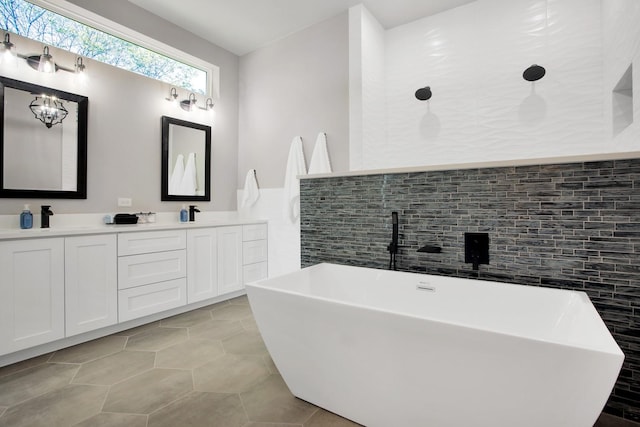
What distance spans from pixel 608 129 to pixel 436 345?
250 centimetres

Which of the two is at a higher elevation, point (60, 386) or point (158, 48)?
point (158, 48)

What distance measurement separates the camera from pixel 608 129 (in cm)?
233

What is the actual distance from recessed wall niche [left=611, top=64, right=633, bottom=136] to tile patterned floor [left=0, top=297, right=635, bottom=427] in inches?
76.7

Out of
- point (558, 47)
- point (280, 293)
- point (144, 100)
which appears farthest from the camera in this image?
point (144, 100)

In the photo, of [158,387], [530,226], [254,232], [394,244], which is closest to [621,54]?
[530,226]

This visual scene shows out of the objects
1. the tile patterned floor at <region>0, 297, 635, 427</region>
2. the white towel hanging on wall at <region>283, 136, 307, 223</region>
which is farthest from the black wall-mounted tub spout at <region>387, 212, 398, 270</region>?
the white towel hanging on wall at <region>283, 136, 307, 223</region>

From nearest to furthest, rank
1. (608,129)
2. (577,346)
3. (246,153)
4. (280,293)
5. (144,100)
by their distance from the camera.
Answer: (577,346), (280,293), (608,129), (144,100), (246,153)

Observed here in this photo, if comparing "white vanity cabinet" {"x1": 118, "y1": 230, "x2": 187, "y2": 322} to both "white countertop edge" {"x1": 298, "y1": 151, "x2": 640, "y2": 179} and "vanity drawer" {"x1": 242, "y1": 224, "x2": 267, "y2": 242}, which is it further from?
"white countertop edge" {"x1": 298, "y1": 151, "x2": 640, "y2": 179}

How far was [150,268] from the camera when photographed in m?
2.62

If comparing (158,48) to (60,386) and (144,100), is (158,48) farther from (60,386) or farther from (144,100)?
(60,386)

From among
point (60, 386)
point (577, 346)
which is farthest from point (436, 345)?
point (60, 386)

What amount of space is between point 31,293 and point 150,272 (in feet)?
2.50

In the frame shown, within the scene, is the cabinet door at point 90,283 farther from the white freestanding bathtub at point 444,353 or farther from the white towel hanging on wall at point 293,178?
the white towel hanging on wall at point 293,178

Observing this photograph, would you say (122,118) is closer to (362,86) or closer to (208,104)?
(208,104)
